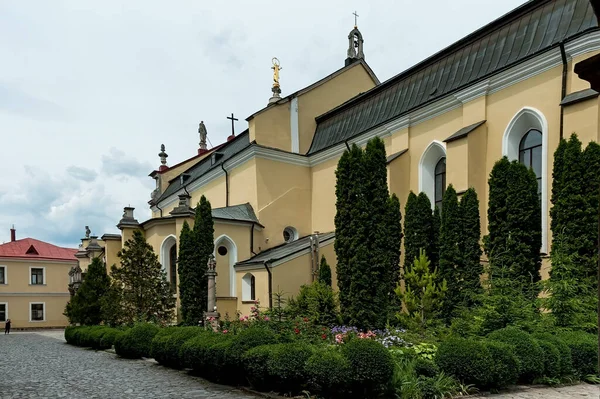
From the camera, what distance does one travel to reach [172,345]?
11844 mm

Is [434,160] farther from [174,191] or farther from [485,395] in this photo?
[174,191]

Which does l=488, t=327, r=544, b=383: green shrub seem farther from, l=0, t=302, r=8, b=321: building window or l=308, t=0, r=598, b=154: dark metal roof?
l=0, t=302, r=8, b=321: building window

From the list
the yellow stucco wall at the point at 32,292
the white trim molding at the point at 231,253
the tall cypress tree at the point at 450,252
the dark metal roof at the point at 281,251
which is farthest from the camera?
the yellow stucco wall at the point at 32,292

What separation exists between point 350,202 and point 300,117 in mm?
13056

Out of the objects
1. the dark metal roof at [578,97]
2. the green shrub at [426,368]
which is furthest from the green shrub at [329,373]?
the dark metal roof at [578,97]

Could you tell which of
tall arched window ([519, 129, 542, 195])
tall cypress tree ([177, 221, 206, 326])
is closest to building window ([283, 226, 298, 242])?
tall cypress tree ([177, 221, 206, 326])

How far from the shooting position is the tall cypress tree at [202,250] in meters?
19.9

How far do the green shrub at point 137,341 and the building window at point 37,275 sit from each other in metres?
35.8

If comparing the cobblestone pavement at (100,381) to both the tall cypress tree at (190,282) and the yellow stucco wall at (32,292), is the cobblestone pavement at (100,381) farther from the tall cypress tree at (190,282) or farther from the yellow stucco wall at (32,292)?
the yellow stucco wall at (32,292)

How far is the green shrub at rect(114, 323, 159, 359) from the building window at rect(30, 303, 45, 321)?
35.6m

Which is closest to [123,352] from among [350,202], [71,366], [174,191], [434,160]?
[71,366]

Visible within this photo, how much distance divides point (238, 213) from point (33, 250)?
3188 centimetres

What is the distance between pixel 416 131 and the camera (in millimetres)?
19844

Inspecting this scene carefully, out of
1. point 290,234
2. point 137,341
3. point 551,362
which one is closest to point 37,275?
point 290,234
